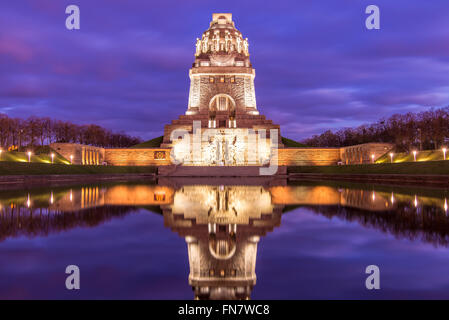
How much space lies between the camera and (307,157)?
173 feet

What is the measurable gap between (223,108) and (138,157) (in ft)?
51.4

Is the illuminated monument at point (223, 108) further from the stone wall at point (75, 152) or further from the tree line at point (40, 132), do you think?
the tree line at point (40, 132)

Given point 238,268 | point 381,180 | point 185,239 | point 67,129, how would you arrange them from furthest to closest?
point 67,129, point 381,180, point 185,239, point 238,268

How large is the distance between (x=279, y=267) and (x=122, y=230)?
3.72 meters

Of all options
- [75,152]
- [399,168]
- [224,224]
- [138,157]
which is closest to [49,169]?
[75,152]

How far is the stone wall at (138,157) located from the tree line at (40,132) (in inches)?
486

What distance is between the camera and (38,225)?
301 inches

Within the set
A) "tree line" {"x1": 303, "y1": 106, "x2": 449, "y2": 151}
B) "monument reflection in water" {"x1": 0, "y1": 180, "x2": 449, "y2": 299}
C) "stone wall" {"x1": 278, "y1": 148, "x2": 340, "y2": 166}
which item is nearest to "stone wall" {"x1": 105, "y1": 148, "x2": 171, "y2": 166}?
"stone wall" {"x1": 278, "y1": 148, "x2": 340, "y2": 166}

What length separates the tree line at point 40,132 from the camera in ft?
178

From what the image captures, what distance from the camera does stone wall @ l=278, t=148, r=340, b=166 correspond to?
52.7 metres

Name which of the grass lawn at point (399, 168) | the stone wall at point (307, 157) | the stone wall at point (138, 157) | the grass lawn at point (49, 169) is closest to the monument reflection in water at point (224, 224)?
the grass lawn at point (399, 168)

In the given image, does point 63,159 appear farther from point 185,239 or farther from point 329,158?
point 185,239
